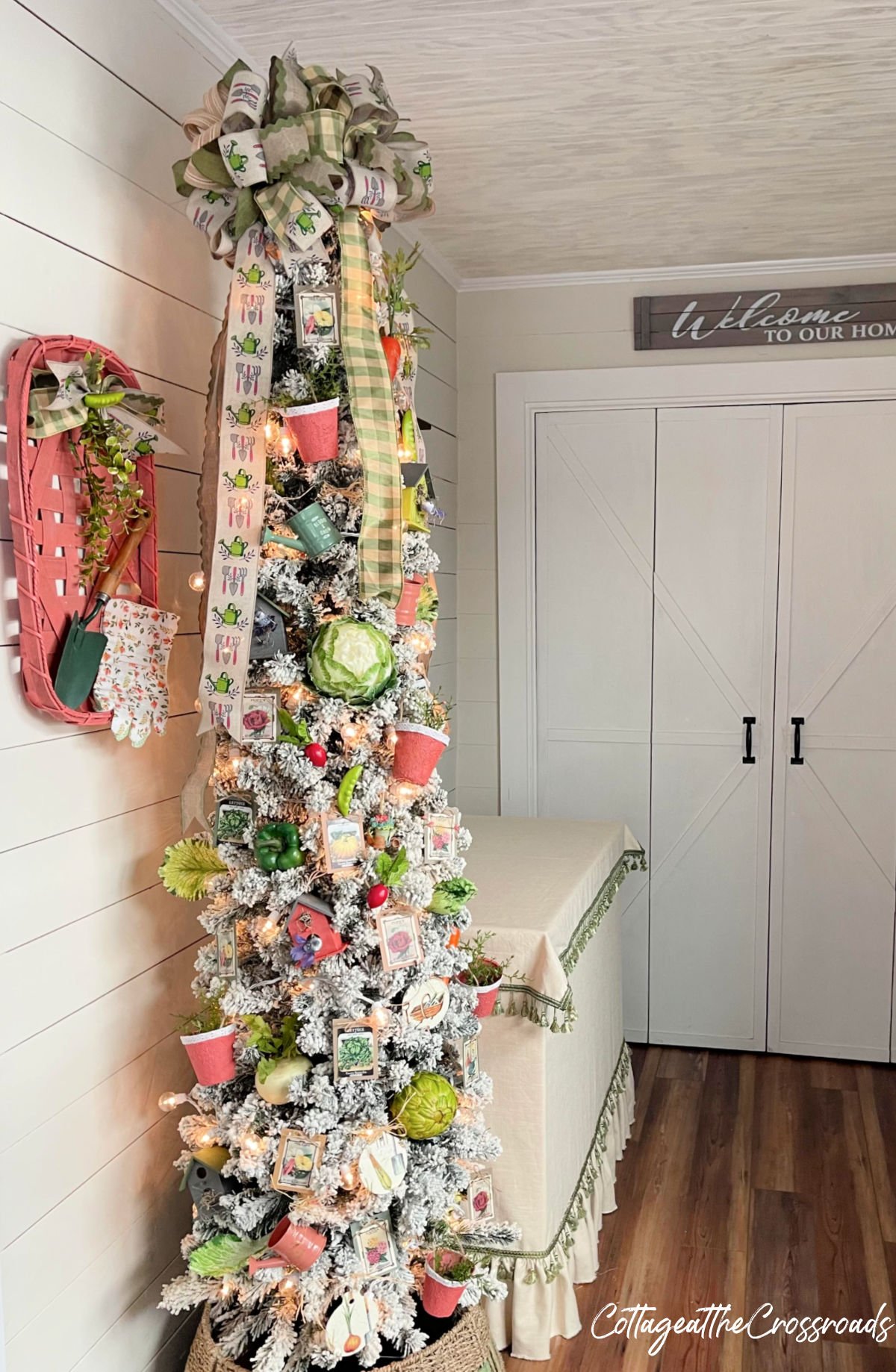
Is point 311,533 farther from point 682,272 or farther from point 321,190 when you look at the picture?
point 682,272

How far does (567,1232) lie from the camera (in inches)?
97.5

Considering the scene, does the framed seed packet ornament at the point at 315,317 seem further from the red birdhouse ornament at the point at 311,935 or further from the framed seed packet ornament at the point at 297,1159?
the framed seed packet ornament at the point at 297,1159

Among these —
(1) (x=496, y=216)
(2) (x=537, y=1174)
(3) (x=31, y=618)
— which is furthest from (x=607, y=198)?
(2) (x=537, y=1174)

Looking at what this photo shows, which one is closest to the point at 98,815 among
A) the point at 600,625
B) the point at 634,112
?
the point at 634,112

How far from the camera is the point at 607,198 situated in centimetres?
311

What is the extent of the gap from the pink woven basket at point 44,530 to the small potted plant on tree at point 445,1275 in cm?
101

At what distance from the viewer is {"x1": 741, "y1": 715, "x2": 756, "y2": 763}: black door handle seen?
386 cm

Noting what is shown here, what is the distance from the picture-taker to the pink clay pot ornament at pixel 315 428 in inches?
65.7

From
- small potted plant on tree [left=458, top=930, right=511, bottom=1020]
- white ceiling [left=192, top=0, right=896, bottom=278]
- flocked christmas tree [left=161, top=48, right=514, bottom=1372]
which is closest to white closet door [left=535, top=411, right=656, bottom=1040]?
white ceiling [left=192, top=0, right=896, bottom=278]

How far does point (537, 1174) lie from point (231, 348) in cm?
168

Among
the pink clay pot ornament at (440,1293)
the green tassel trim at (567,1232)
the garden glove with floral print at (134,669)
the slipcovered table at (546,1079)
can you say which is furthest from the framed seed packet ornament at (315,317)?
the green tassel trim at (567,1232)

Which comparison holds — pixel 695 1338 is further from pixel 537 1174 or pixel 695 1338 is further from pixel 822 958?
pixel 822 958

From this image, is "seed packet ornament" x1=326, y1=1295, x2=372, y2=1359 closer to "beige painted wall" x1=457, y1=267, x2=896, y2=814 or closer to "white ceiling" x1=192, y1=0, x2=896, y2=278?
"white ceiling" x1=192, y1=0, x2=896, y2=278

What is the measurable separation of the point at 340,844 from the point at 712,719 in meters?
2.45
